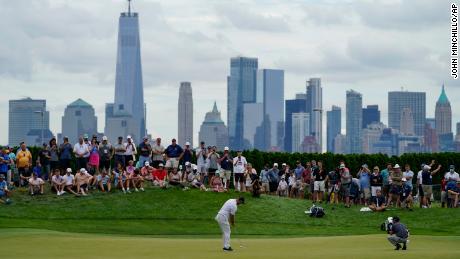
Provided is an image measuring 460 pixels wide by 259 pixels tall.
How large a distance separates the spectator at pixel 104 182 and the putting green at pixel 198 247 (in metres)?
10.6

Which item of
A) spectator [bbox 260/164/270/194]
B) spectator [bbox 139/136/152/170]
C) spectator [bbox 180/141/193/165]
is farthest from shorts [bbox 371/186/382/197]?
spectator [bbox 139/136/152/170]

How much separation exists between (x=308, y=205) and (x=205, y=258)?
22.9 meters

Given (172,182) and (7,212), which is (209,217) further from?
(7,212)

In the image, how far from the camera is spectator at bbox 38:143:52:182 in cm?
5609

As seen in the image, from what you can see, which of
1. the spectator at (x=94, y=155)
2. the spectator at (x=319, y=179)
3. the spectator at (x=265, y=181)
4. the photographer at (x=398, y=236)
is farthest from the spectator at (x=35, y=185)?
the photographer at (x=398, y=236)

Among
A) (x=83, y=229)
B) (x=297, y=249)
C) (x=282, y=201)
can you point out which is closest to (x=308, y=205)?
(x=282, y=201)

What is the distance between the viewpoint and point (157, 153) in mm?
58531

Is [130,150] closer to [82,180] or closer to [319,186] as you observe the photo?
[82,180]

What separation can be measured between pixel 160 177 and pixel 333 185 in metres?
8.53

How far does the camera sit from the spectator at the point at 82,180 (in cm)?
5534

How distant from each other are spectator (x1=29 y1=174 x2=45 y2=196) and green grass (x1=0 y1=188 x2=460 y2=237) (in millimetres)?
381

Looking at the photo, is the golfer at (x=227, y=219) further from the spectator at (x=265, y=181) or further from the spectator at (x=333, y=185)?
the spectator at (x=265, y=181)

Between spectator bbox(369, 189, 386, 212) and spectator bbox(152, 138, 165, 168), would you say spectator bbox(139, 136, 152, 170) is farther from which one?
spectator bbox(369, 189, 386, 212)

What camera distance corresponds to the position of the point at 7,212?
2044 inches
